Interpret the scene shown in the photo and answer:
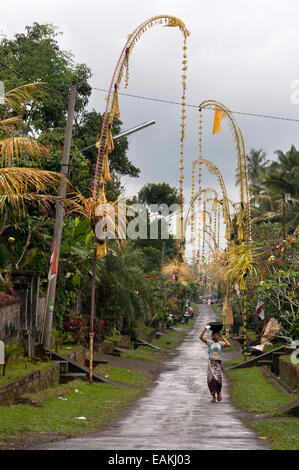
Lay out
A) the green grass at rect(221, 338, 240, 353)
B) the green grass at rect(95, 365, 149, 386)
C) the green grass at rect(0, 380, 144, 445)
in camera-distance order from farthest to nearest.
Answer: the green grass at rect(221, 338, 240, 353)
the green grass at rect(95, 365, 149, 386)
the green grass at rect(0, 380, 144, 445)

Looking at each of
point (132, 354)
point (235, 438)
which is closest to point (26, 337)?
point (235, 438)

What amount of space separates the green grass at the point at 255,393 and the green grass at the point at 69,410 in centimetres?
282

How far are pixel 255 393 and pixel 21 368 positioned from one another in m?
6.35

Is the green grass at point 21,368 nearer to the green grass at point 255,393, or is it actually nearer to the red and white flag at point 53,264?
the red and white flag at point 53,264

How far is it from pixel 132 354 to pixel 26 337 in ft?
43.4

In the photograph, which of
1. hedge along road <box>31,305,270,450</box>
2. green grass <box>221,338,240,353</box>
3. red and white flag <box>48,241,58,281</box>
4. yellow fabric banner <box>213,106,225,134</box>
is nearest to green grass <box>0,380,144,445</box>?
hedge along road <box>31,305,270,450</box>

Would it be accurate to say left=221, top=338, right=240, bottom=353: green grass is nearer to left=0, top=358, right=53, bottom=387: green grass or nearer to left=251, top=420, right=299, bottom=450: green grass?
left=0, top=358, right=53, bottom=387: green grass

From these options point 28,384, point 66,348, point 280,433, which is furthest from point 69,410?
point 66,348

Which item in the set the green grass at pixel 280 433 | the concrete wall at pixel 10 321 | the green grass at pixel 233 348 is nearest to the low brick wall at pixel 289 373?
the green grass at pixel 280 433

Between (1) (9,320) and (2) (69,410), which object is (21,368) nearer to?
(1) (9,320)

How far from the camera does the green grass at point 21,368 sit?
13.5 metres

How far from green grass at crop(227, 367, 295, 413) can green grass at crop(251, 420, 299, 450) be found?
3.13 m

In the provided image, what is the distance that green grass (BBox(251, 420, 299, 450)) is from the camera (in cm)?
884

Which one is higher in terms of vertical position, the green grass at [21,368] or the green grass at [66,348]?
the green grass at [21,368]
